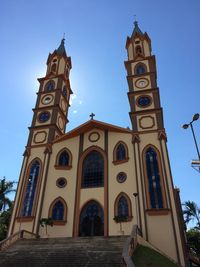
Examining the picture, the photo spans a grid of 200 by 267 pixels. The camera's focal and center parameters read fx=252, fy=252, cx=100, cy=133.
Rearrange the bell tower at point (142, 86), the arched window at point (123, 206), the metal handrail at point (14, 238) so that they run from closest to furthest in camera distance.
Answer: the metal handrail at point (14, 238), the arched window at point (123, 206), the bell tower at point (142, 86)

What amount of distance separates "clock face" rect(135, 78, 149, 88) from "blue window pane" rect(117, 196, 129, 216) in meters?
12.5

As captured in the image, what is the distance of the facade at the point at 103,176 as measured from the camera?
18953mm

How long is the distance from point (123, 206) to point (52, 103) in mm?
14750

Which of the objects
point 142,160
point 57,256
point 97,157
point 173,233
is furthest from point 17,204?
point 173,233

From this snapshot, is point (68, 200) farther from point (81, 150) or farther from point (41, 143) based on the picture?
point (41, 143)

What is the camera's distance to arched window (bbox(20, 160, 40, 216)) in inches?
855

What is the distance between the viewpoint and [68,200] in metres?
21.6

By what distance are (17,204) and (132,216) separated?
33.5 feet

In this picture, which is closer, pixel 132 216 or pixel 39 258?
pixel 39 258

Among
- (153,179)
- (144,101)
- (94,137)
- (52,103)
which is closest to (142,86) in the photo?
(144,101)

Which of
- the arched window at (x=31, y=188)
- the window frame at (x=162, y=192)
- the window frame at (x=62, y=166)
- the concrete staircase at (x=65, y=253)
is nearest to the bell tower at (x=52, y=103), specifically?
the window frame at (x=62, y=166)

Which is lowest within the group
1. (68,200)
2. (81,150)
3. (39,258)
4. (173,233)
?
(39,258)

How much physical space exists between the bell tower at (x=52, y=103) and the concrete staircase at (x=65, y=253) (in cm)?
1169

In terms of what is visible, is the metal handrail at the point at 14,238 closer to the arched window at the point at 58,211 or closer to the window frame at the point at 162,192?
the arched window at the point at 58,211
